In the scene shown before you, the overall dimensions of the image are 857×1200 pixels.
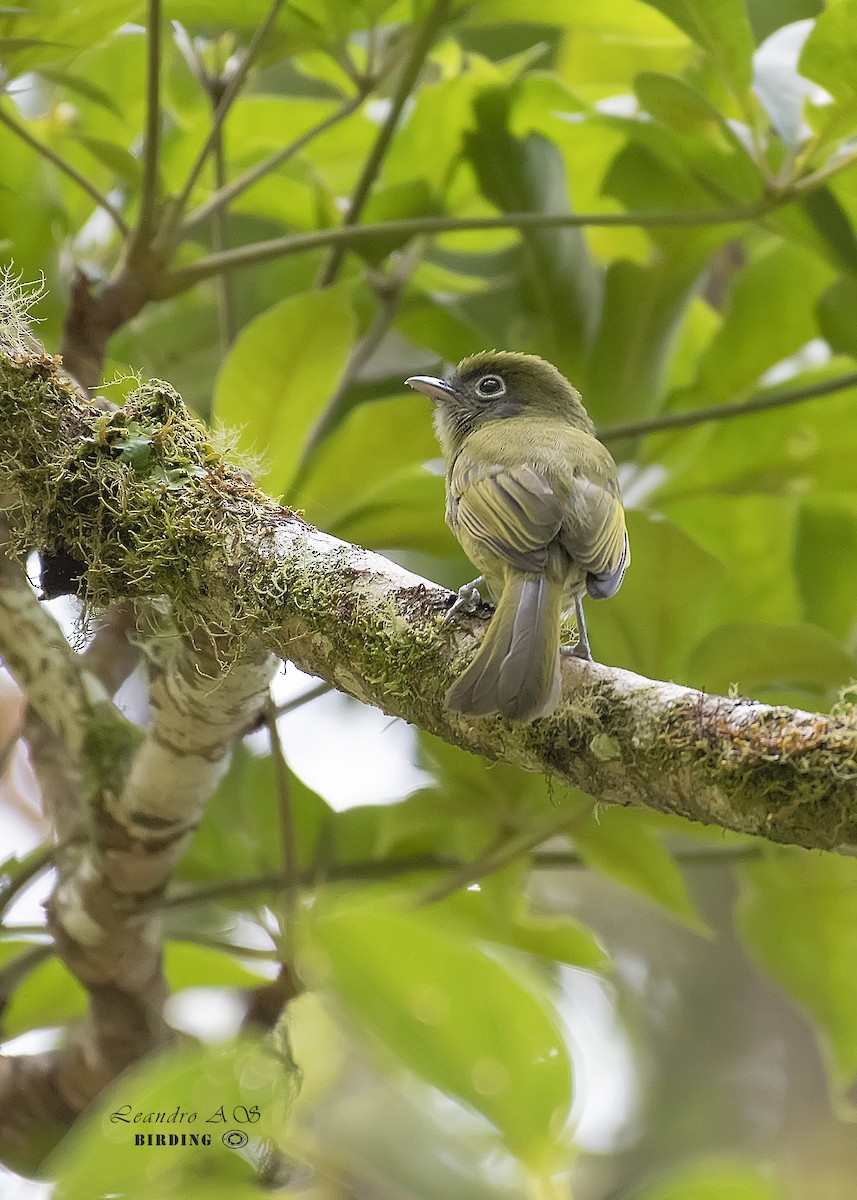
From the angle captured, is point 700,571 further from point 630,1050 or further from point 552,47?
point 630,1050

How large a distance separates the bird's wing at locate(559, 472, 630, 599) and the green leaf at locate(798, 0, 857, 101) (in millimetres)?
728

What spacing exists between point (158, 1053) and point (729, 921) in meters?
4.11

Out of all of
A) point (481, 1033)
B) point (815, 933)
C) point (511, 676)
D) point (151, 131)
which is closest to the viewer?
point (481, 1033)

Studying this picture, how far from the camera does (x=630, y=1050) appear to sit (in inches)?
213

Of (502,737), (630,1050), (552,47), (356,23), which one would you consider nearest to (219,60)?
(356,23)

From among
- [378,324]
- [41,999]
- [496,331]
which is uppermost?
[496,331]

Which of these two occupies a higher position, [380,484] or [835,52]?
[835,52]

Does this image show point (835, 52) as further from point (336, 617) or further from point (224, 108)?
point (336, 617)

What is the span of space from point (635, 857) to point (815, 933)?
1.40ft

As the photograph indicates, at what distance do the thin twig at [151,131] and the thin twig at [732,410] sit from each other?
0.91m

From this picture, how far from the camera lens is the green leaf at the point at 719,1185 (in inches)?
35.2

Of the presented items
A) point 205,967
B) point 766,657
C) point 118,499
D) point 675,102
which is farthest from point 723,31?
point 205,967

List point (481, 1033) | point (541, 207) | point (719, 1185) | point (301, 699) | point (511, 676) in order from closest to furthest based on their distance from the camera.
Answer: point (719, 1185) → point (481, 1033) → point (511, 676) → point (301, 699) → point (541, 207)

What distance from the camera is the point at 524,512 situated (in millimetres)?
2010
